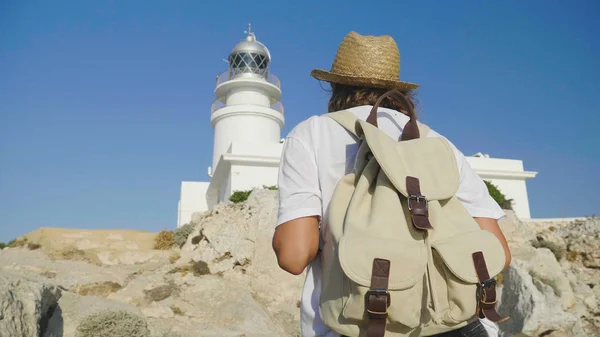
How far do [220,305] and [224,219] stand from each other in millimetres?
3448

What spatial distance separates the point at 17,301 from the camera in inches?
189

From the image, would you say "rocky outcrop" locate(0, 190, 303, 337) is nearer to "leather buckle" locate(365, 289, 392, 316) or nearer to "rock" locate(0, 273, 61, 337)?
"rock" locate(0, 273, 61, 337)

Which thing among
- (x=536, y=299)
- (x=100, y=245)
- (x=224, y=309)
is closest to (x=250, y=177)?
(x=100, y=245)

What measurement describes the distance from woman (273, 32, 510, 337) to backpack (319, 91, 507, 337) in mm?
93

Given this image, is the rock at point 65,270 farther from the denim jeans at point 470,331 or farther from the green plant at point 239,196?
the denim jeans at point 470,331

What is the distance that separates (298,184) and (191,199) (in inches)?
872

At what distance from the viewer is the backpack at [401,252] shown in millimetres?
1166

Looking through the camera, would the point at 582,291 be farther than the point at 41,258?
No

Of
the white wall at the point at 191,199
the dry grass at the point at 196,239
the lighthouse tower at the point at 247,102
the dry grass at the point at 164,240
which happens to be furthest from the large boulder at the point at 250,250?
the white wall at the point at 191,199

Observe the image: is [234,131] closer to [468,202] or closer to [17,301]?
[17,301]

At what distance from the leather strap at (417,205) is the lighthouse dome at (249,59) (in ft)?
71.6

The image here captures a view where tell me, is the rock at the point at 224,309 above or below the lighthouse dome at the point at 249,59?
below

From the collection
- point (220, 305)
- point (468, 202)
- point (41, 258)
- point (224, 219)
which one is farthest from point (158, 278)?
point (468, 202)

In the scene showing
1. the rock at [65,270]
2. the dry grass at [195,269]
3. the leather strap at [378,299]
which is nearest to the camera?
the leather strap at [378,299]
